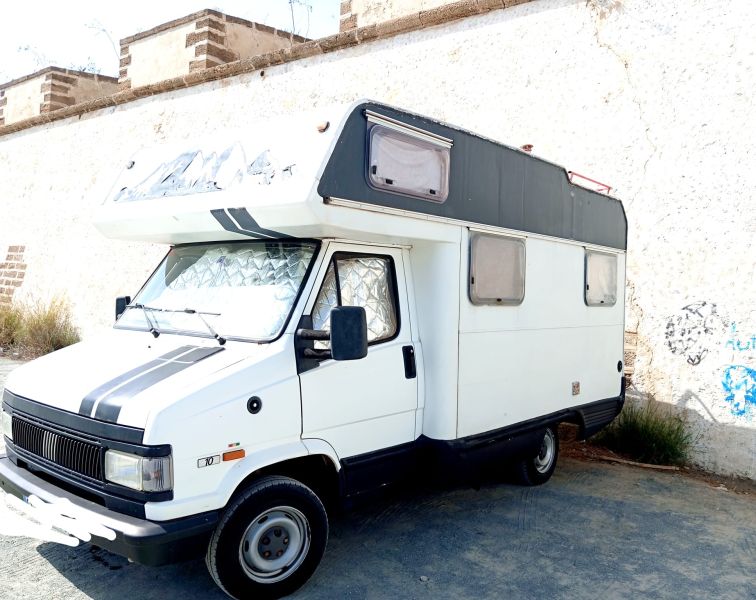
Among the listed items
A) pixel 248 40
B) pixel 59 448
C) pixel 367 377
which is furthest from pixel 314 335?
pixel 248 40

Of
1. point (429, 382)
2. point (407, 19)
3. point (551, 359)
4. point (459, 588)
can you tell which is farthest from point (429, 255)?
point (407, 19)

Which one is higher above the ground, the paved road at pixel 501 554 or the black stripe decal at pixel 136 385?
the black stripe decal at pixel 136 385

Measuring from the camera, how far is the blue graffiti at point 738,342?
6258 millimetres

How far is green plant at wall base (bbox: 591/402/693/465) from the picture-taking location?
21.9ft

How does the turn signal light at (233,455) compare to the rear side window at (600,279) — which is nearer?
the turn signal light at (233,455)

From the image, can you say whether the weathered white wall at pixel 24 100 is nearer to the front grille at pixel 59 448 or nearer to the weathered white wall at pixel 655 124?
the weathered white wall at pixel 655 124

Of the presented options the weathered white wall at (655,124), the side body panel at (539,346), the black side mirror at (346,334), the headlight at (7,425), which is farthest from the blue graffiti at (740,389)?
the headlight at (7,425)

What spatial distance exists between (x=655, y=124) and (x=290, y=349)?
4915mm

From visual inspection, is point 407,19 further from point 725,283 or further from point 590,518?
point 590,518

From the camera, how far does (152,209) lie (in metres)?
4.39

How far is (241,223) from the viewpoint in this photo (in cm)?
398

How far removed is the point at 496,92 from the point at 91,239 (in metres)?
7.84

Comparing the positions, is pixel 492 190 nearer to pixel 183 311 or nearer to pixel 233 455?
pixel 183 311

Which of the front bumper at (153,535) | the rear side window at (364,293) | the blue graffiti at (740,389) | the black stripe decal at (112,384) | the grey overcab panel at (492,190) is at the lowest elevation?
the front bumper at (153,535)
